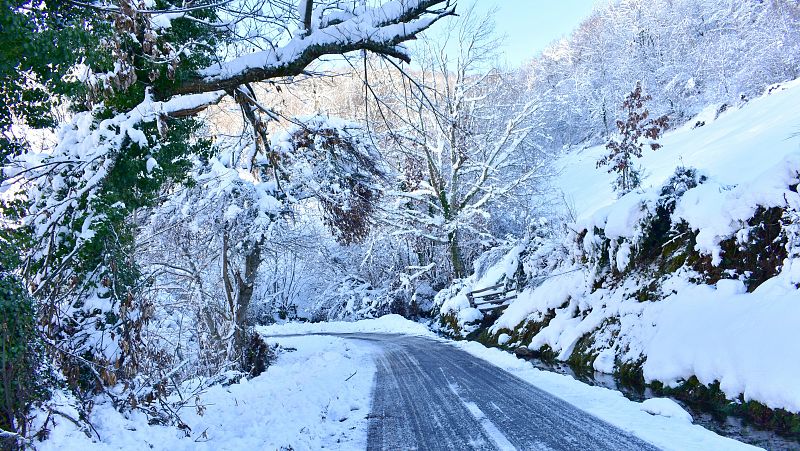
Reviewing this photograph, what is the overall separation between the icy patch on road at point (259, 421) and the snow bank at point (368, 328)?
11.4m

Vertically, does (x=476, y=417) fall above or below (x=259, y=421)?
above

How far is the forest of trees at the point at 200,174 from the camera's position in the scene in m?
4.42

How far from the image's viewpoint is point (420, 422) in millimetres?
6055

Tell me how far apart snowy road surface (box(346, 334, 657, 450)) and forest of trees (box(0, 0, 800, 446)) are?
286 cm

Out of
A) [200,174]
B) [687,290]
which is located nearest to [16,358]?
[687,290]

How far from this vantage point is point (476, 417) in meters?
5.92

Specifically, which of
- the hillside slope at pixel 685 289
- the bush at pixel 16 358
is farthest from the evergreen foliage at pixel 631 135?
the bush at pixel 16 358

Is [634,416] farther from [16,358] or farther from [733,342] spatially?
[16,358]

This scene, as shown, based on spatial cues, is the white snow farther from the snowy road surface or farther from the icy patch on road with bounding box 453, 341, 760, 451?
the snowy road surface

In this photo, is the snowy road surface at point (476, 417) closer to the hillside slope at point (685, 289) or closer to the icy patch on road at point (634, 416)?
the icy patch on road at point (634, 416)

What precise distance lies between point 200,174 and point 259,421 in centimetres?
807

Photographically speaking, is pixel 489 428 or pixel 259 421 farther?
pixel 259 421

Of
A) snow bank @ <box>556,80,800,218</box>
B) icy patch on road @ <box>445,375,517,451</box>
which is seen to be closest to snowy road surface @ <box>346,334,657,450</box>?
icy patch on road @ <box>445,375,517,451</box>

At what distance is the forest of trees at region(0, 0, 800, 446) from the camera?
442cm
